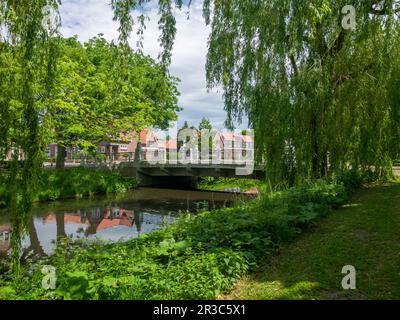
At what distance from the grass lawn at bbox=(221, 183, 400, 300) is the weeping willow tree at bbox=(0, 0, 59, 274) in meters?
2.46

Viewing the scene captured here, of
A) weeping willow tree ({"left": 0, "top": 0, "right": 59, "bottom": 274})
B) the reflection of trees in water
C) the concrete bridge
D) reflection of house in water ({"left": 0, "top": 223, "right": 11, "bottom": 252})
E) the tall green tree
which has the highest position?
the tall green tree

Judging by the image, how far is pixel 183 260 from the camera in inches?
189

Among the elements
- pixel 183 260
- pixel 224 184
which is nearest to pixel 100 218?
pixel 183 260

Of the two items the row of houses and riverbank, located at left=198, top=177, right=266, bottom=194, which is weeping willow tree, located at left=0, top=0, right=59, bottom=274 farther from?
riverbank, located at left=198, top=177, right=266, bottom=194

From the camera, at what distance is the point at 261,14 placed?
28.4ft

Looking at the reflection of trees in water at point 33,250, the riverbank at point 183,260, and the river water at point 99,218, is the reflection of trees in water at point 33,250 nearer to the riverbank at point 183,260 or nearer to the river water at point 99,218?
the river water at point 99,218

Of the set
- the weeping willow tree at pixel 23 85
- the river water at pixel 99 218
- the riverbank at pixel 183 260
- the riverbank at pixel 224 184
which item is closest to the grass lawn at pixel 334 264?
the riverbank at pixel 183 260

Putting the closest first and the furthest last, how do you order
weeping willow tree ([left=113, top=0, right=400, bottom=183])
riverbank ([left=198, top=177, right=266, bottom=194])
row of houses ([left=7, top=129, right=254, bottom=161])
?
weeping willow tree ([left=113, top=0, right=400, bottom=183])
row of houses ([left=7, top=129, right=254, bottom=161])
riverbank ([left=198, top=177, right=266, bottom=194])

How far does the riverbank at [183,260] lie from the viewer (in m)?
3.82

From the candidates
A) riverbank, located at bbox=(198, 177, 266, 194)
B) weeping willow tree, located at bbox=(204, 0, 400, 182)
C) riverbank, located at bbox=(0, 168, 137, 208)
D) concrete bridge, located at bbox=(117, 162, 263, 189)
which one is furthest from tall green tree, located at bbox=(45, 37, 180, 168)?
riverbank, located at bbox=(198, 177, 266, 194)

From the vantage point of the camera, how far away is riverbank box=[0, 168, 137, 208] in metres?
19.2

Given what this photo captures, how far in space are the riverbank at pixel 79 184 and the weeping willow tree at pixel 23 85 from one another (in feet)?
48.0
